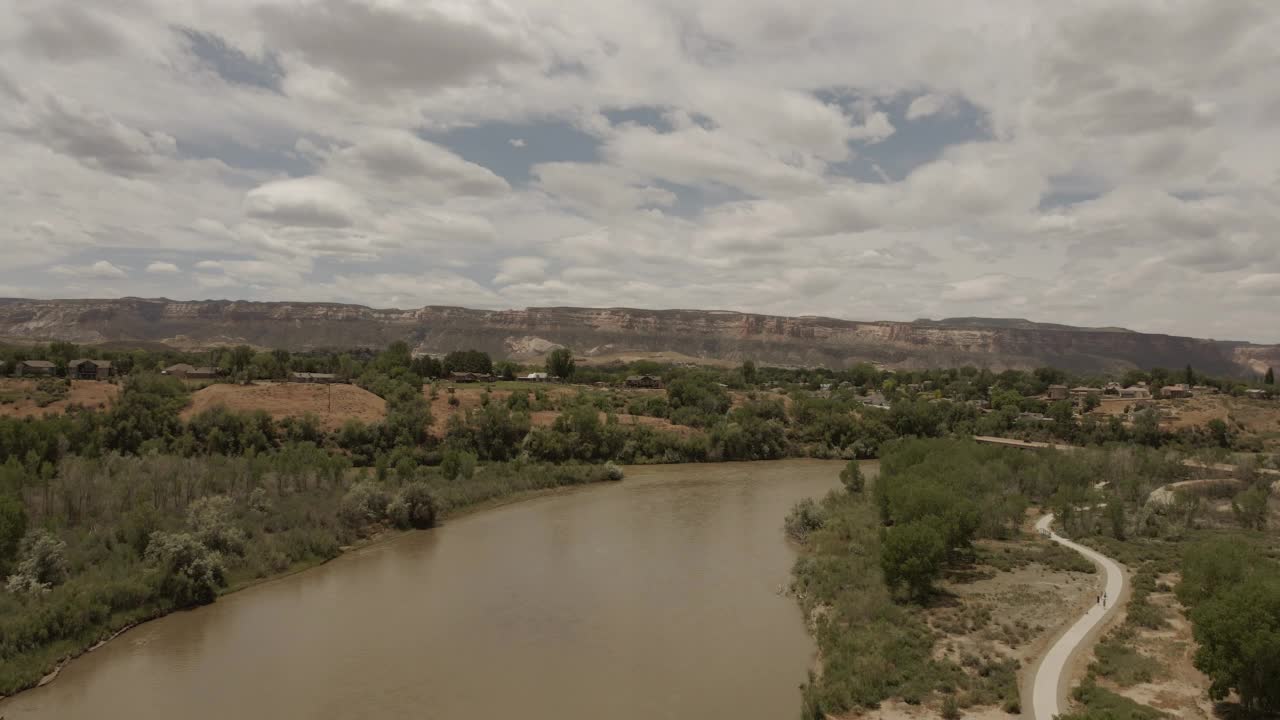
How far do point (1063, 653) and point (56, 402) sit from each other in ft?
199

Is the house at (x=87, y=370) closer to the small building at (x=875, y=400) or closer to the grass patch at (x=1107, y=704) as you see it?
the small building at (x=875, y=400)

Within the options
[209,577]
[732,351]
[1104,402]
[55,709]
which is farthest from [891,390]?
[55,709]

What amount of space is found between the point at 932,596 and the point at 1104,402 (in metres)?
74.5

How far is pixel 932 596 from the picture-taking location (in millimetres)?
25609

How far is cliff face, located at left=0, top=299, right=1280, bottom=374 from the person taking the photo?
16425 centimetres

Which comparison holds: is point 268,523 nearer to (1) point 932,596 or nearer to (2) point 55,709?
(2) point 55,709

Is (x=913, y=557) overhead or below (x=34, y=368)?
overhead

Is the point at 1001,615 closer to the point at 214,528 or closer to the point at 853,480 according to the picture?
the point at 853,480

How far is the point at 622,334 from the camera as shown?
18188 cm

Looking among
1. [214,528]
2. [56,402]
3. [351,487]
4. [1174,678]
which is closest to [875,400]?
[351,487]

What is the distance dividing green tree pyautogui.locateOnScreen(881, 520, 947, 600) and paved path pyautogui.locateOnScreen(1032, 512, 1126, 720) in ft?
14.1

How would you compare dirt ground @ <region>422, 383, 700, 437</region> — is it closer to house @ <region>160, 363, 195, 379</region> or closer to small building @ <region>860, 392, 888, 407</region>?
house @ <region>160, 363, 195, 379</region>

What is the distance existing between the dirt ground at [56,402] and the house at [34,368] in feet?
34.4

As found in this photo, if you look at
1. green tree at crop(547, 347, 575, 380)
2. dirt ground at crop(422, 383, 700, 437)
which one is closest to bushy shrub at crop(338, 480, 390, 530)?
dirt ground at crop(422, 383, 700, 437)
